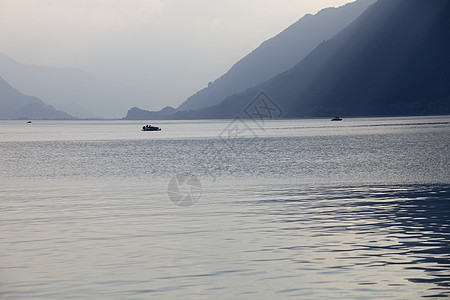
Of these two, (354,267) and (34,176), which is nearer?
(354,267)

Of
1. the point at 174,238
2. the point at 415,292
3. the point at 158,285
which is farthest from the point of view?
the point at 174,238

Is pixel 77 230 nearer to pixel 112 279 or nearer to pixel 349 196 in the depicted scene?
pixel 112 279

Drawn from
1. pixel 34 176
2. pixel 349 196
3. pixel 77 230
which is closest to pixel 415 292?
pixel 77 230

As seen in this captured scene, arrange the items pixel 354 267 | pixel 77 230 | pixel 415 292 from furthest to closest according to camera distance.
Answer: pixel 77 230 < pixel 354 267 < pixel 415 292

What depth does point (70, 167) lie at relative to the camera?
315 ft

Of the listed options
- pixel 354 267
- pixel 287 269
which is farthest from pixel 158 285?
pixel 354 267

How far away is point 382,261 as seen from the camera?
28.1m

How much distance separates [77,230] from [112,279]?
492 inches

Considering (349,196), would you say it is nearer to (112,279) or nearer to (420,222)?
(420,222)

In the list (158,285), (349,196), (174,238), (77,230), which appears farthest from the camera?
(349,196)

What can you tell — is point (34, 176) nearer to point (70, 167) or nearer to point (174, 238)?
point (70, 167)

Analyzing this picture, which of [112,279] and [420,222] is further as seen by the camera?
[420,222]

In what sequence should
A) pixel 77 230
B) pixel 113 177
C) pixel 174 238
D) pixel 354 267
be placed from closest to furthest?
pixel 354 267, pixel 174 238, pixel 77 230, pixel 113 177

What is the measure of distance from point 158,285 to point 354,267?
783cm
